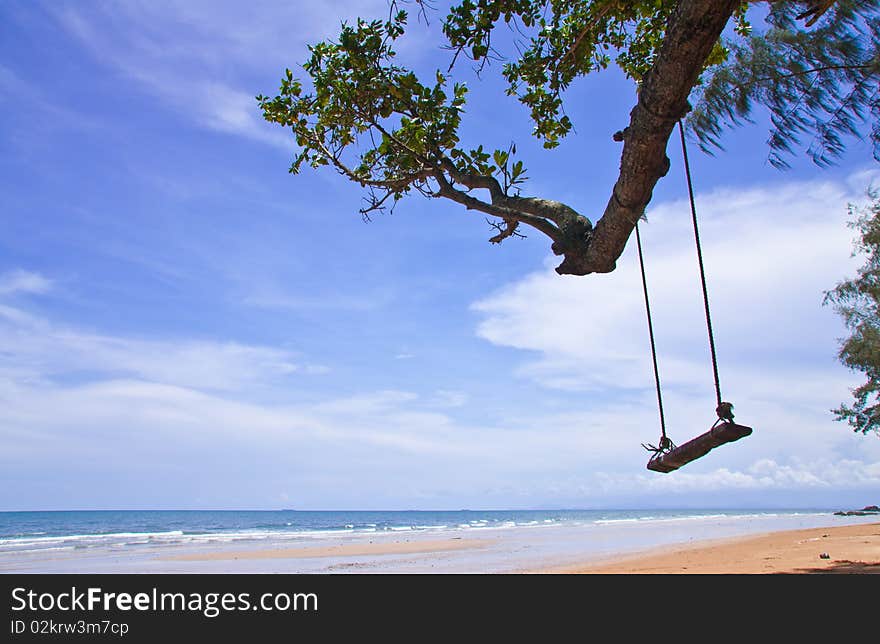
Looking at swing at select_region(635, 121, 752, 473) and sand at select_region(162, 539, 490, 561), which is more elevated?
swing at select_region(635, 121, 752, 473)

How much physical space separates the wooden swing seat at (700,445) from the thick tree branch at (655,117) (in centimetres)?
123

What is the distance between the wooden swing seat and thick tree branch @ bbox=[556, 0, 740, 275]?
123cm

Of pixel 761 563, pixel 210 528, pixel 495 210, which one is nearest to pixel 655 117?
pixel 495 210

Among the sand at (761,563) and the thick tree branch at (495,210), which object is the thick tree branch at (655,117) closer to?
the thick tree branch at (495,210)

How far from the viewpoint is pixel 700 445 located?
4.02 m

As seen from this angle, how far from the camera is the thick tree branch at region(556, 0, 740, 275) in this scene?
139 inches

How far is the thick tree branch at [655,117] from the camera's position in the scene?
11.6 feet

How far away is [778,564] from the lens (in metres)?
9.70

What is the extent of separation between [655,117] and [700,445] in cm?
192

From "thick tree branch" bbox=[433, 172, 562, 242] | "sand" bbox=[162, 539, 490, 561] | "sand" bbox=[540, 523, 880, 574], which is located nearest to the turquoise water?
"sand" bbox=[162, 539, 490, 561]

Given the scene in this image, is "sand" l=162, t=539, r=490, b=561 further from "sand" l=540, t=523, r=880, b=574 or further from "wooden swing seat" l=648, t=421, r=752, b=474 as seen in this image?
"wooden swing seat" l=648, t=421, r=752, b=474

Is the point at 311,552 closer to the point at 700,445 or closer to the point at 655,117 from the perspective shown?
the point at 700,445

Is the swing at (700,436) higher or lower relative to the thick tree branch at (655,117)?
lower

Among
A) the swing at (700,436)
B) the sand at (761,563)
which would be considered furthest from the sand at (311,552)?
the swing at (700,436)
